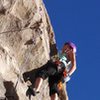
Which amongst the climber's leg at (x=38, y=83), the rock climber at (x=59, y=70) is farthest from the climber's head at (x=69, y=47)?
the climber's leg at (x=38, y=83)

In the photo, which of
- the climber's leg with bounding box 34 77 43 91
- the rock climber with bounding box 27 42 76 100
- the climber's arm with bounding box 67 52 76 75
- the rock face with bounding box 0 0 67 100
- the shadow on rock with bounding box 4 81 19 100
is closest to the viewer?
the shadow on rock with bounding box 4 81 19 100

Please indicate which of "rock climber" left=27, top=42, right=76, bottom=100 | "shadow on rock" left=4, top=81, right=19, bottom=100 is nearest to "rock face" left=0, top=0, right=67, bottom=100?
"shadow on rock" left=4, top=81, right=19, bottom=100

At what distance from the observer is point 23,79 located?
16156 mm

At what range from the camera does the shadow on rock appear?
46.6ft

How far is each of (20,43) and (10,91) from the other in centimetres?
255

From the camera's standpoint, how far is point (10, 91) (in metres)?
14.4

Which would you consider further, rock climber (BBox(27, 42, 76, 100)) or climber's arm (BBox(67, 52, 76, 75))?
climber's arm (BBox(67, 52, 76, 75))

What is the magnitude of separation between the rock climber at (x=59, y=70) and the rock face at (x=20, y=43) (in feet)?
0.99

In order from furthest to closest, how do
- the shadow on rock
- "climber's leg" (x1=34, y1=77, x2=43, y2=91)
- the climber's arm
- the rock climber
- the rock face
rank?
the climber's arm
the rock climber
"climber's leg" (x1=34, y1=77, x2=43, y2=91)
the rock face
the shadow on rock

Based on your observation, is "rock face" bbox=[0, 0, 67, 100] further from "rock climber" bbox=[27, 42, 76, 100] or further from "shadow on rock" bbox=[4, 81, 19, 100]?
"rock climber" bbox=[27, 42, 76, 100]

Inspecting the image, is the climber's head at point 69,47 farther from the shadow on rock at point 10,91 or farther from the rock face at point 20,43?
the shadow on rock at point 10,91

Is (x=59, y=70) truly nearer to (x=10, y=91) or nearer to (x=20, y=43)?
(x=20, y=43)

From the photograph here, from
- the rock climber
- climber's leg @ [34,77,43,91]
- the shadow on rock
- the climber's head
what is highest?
the climber's head

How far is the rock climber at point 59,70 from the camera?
16.2 m
